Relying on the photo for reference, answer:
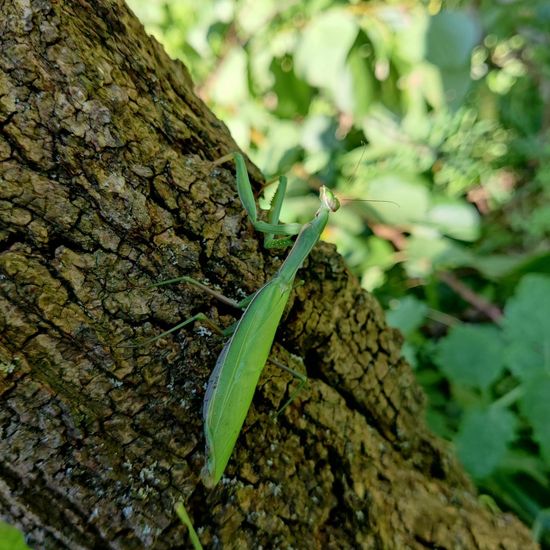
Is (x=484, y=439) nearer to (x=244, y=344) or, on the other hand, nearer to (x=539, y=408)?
(x=539, y=408)

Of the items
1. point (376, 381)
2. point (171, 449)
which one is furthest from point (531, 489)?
point (171, 449)

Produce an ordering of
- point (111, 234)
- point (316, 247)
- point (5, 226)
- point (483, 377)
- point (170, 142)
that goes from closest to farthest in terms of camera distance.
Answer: point (5, 226), point (111, 234), point (170, 142), point (316, 247), point (483, 377)

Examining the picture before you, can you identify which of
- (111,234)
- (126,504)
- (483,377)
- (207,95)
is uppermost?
(207,95)

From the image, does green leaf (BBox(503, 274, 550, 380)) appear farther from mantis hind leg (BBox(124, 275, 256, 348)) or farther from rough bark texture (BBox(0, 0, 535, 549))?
mantis hind leg (BBox(124, 275, 256, 348))

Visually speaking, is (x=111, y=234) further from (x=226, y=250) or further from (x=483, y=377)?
(x=483, y=377)

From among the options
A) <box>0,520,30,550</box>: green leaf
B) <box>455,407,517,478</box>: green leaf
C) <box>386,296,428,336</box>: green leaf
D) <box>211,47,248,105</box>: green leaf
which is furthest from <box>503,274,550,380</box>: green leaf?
<box>0,520,30,550</box>: green leaf

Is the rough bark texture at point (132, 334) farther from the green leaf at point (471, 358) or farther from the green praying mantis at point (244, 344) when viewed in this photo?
the green leaf at point (471, 358)

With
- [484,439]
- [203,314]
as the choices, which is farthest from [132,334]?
[484,439]
